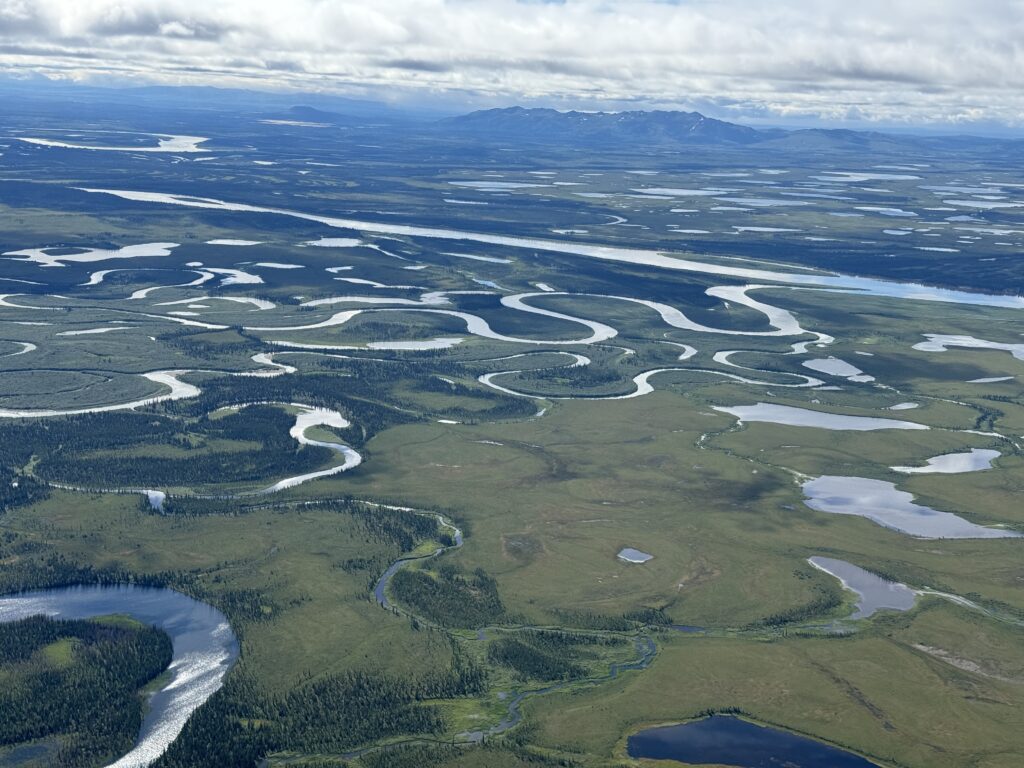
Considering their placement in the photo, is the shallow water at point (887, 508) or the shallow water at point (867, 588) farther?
the shallow water at point (887, 508)

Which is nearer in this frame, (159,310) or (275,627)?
(275,627)

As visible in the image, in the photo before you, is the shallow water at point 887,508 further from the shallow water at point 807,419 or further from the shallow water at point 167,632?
the shallow water at point 167,632

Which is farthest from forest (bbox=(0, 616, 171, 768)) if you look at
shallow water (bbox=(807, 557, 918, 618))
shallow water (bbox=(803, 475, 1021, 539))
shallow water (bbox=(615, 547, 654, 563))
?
shallow water (bbox=(803, 475, 1021, 539))

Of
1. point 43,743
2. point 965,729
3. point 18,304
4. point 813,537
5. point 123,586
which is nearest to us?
point 43,743

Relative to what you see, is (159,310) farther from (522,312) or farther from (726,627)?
(726,627)

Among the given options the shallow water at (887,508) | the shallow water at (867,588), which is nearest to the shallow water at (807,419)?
the shallow water at (887,508)

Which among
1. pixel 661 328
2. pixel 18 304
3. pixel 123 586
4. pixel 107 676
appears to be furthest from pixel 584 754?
pixel 18 304

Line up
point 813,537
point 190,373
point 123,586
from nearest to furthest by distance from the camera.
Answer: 1. point 123,586
2. point 813,537
3. point 190,373
